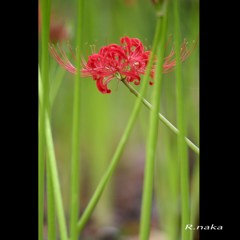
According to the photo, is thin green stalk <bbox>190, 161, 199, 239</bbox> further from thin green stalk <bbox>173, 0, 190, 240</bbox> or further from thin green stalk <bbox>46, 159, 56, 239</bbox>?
thin green stalk <bbox>46, 159, 56, 239</bbox>

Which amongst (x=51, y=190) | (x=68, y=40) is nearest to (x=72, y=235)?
(x=51, y=190)

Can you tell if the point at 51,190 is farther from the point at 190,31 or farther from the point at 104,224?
the point at 190,31

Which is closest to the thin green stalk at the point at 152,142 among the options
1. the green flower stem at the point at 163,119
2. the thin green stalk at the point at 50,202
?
the green flower stem at the point at 163,119

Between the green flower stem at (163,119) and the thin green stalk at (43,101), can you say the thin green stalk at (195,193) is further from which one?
the thin green stalk at (43,101)

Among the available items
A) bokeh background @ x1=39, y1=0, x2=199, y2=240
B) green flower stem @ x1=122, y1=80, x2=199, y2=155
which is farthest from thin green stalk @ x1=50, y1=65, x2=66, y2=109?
green flower stem @ x1=122, y1=80, x2=199, y2=155

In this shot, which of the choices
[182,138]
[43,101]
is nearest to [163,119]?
[182,138]

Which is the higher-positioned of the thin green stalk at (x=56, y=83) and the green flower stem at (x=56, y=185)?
the thin green stalk at (x=56, y=83)
